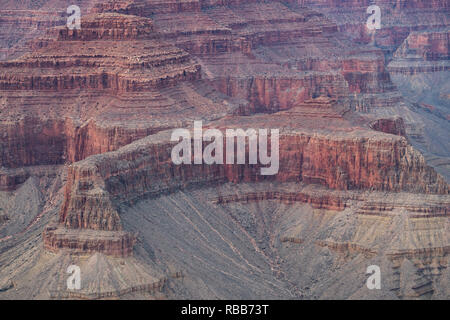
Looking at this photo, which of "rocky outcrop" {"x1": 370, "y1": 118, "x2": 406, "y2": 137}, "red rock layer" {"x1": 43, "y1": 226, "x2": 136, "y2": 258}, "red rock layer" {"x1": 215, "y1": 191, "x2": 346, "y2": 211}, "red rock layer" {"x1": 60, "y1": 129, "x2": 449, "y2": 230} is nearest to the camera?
"red rock layer" {"x1": 43, "y1": 226, "x2": 136, "y2": 258}

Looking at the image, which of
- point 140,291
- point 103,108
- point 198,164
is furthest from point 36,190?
point 140,291

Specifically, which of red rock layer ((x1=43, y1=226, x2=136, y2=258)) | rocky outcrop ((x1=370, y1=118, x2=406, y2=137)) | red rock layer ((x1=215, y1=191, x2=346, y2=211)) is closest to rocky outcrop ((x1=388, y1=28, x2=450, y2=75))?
rocky outcrop ((x1=370, y1=118, x2=406, y2=137))

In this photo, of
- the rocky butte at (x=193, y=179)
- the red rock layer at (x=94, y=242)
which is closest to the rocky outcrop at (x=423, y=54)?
the rocky butte at (x=193, y=179)

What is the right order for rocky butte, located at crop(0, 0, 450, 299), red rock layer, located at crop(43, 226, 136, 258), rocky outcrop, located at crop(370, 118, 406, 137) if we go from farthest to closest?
1. rocky outcrop, located at crop(370, 118, 406, 137)
2. rocky butte, located at crop(0, 0, 450, 299)
3. red rock layer, located at crop(43, 226, 136, 258)

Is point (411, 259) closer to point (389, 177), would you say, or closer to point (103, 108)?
point (389, 177)

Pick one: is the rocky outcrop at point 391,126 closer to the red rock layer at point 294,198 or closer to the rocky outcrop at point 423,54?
the red rock layer at point 294,198

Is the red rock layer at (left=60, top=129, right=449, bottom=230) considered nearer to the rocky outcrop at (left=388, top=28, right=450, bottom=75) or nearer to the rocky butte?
the rocky butte

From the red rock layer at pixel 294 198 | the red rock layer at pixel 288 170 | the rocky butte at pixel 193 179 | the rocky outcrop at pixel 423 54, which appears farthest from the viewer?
the rocky outcrop at pixel 423 54

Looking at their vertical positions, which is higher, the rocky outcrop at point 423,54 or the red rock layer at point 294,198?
the rocky outcrop at point 423,54

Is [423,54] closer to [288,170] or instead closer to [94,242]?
[288,170]
